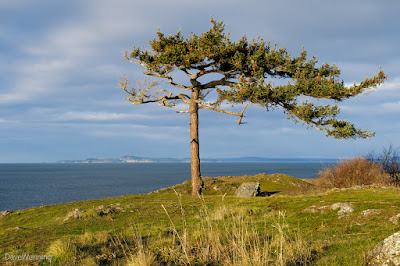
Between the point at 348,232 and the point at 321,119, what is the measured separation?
509 inches

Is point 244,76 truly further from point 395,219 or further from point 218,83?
point 395,219

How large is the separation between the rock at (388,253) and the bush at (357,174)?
19.9 meters

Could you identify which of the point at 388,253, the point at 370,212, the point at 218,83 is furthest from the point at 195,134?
the point at 388,253

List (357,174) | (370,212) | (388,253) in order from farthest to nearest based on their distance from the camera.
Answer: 1. (357,174)
2. (370,212)
3. (388,253)

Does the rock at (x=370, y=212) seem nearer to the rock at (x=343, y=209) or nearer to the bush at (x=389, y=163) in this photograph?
the rock at (x=343, y=209)

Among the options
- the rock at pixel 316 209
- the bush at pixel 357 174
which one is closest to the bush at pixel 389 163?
the bush at pixel 357 174

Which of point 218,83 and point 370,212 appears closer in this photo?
point 370,212

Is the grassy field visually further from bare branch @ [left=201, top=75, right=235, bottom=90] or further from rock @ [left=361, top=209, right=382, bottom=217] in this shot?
bare branch @ [left=201, top=75, right=235, bottom=90]

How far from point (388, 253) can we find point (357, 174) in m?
21.4

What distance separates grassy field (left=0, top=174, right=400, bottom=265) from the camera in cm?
681

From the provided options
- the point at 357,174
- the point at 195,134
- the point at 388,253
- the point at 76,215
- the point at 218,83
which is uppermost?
the point at 218,83

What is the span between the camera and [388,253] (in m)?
5.57

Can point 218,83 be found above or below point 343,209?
above

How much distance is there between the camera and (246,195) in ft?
71.6
